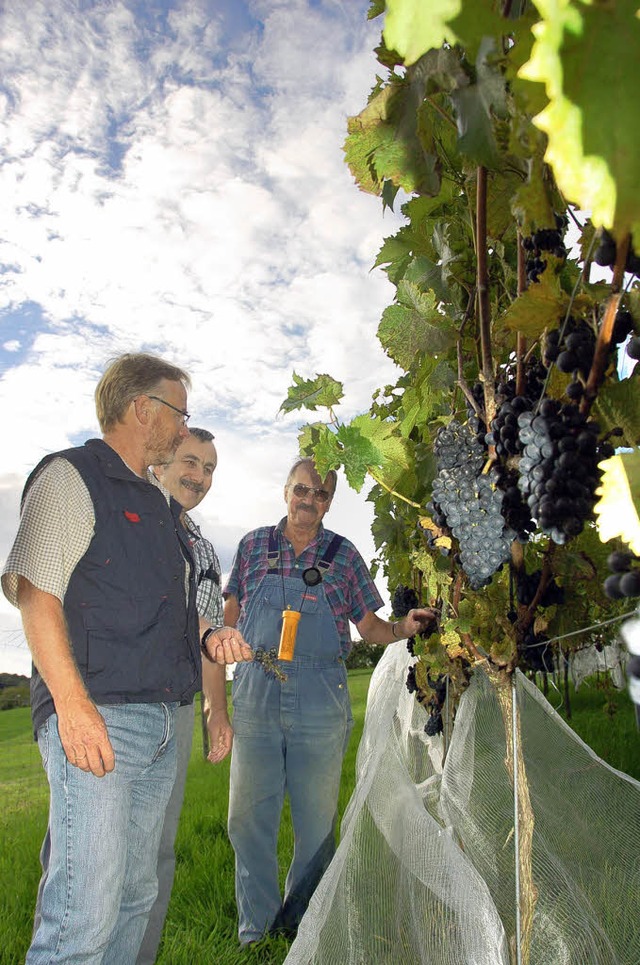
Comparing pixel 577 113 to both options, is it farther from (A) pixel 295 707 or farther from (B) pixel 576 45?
(A) pixel 295 707

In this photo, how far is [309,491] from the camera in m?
3.52

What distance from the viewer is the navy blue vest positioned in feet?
5.97

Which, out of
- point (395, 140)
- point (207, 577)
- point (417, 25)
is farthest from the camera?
point (207, 577)

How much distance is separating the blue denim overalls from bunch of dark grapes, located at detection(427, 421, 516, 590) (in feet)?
6.60

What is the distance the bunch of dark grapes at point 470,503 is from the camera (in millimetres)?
1391

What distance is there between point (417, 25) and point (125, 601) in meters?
1.60

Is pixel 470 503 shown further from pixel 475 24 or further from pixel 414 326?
pixel 475 24

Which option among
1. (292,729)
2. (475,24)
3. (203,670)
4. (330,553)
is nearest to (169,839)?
(203,670)

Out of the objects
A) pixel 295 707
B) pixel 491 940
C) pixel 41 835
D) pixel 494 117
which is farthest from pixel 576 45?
pixel 41 835

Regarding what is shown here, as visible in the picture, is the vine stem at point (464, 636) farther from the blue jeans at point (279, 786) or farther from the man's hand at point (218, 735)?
the blue jeans at point (279, 786)

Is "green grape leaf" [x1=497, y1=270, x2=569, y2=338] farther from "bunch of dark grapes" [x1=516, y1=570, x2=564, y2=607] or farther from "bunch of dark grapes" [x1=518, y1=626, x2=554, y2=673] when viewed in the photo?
"bunch of dark grapes" [x1=518, y1=626, x2=554, y2=673]

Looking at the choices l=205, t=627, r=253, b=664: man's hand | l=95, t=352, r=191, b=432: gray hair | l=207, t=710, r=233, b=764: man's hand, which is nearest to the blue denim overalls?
l=207, t=710, r=233, b=764: man's hand

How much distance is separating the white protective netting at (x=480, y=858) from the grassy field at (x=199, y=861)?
1548mm

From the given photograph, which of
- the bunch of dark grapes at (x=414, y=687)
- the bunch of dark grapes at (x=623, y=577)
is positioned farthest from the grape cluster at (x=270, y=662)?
the bunch of dark grapes at (x=623, y=577)
